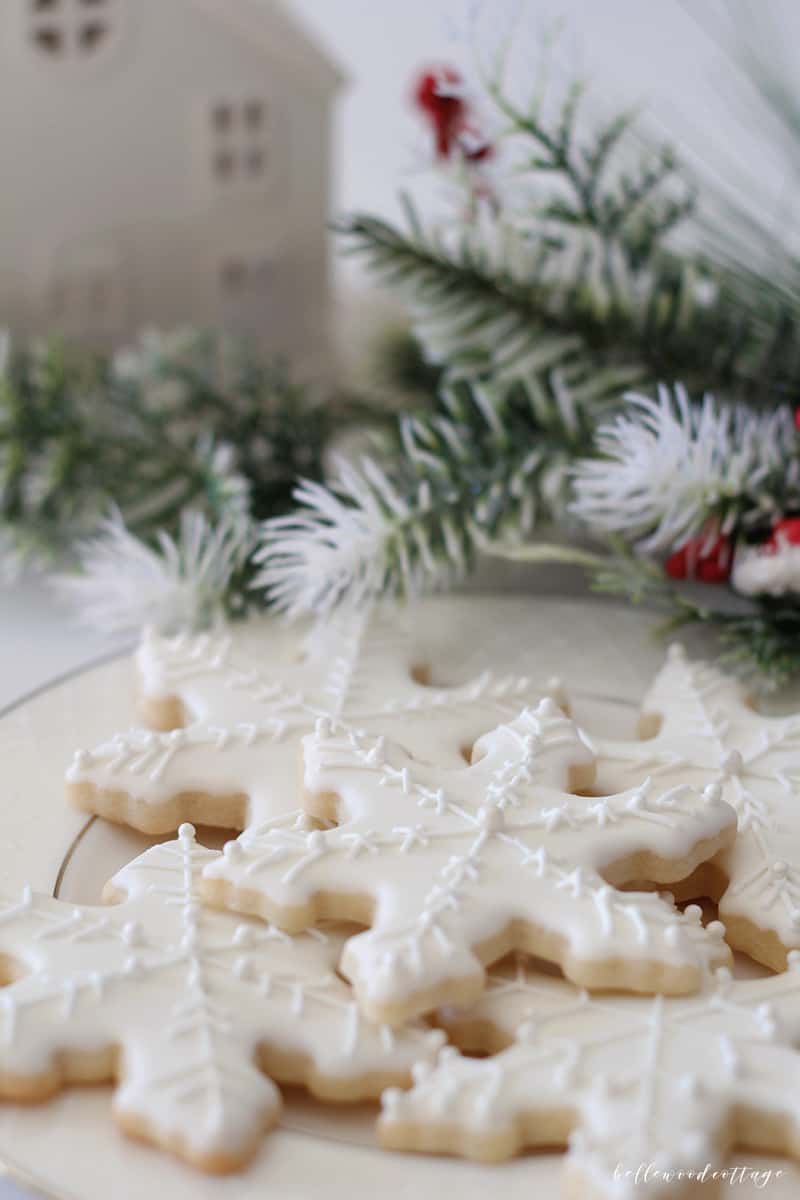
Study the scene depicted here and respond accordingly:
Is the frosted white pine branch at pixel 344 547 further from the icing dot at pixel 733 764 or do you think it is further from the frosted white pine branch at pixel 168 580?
the icing dot at pixel 733 764

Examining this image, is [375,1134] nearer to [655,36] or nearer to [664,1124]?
[664,1124]

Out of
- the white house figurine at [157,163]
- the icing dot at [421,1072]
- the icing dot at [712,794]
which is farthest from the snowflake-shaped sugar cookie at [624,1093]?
the white house figurine at [157,163]

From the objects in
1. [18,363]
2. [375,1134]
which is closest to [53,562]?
[18,363]

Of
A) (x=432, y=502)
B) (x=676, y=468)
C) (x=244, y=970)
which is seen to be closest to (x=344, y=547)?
(x=432, y=502)

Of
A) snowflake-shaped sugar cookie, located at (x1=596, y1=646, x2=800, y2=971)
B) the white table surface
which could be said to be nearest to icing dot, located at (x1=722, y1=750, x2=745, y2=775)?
snowflake-shaped sugar cookie, located at (x1=596, y1=646, x2=800, y2=971)

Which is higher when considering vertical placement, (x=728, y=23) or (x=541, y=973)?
(x=728, y=23)

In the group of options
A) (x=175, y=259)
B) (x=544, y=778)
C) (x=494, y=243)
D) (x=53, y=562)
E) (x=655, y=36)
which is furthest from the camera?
(x=655, y=36)

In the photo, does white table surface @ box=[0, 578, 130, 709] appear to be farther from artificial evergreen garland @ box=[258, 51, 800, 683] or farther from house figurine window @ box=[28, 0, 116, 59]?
house figurine window @ box=[28, 0, 116, 59]

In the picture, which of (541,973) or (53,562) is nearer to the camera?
(541,973)
